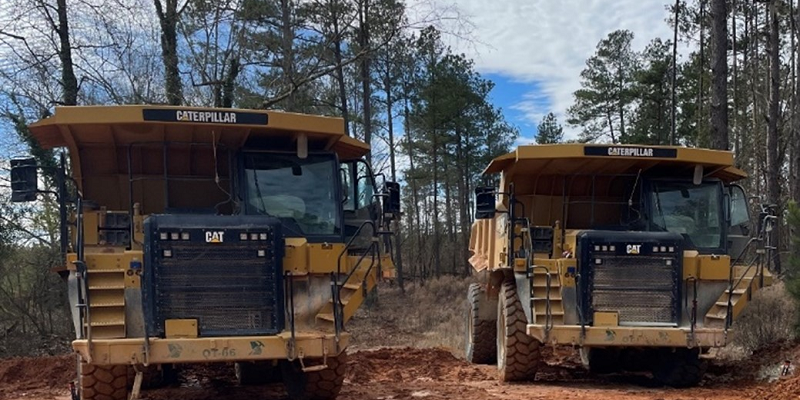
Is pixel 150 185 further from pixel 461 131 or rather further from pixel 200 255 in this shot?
pixel 461 131

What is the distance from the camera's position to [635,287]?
910 cm

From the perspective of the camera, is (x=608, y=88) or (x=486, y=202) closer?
(x=486, y=202)

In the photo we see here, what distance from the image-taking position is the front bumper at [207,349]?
6.73 m

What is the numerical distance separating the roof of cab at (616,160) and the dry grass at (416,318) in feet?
15.6

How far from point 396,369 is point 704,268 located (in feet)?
14.7

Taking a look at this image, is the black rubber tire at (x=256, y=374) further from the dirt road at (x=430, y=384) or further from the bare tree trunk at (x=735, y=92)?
the bare tree trunk at (x=735, y=92)

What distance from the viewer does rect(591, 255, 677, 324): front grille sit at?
9.08 m

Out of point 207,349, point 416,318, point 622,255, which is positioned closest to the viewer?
point 207,349

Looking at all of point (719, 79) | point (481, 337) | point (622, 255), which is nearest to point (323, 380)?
point (622, 255)

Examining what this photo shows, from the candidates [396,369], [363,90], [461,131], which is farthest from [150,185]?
[461,131]

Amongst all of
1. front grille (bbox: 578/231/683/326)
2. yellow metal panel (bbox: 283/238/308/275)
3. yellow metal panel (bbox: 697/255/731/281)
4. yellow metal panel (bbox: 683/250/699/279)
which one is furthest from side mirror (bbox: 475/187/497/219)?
yellow metal panel (bbox: 283/238/308/275)

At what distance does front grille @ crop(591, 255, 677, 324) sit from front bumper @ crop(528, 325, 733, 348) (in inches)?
11.2

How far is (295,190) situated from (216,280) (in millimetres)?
1397

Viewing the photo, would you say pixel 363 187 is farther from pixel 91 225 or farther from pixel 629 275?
pixel 629 275
